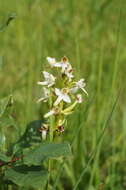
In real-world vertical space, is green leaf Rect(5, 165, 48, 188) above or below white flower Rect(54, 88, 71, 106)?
below

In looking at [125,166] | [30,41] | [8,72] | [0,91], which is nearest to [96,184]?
[125,166]

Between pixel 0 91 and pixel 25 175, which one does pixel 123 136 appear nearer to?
pixel 0 91

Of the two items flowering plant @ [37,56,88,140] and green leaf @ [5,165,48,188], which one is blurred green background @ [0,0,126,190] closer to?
flowering plant @ [37,56,88,140]

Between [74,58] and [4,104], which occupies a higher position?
[74,58]

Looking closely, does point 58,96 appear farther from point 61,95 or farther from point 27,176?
point 27,176

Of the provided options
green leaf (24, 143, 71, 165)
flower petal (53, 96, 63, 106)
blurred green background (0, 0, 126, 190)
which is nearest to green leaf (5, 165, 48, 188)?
green leaf (24, 143, 71, 165)

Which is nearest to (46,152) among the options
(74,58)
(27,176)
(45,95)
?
(27,176)
